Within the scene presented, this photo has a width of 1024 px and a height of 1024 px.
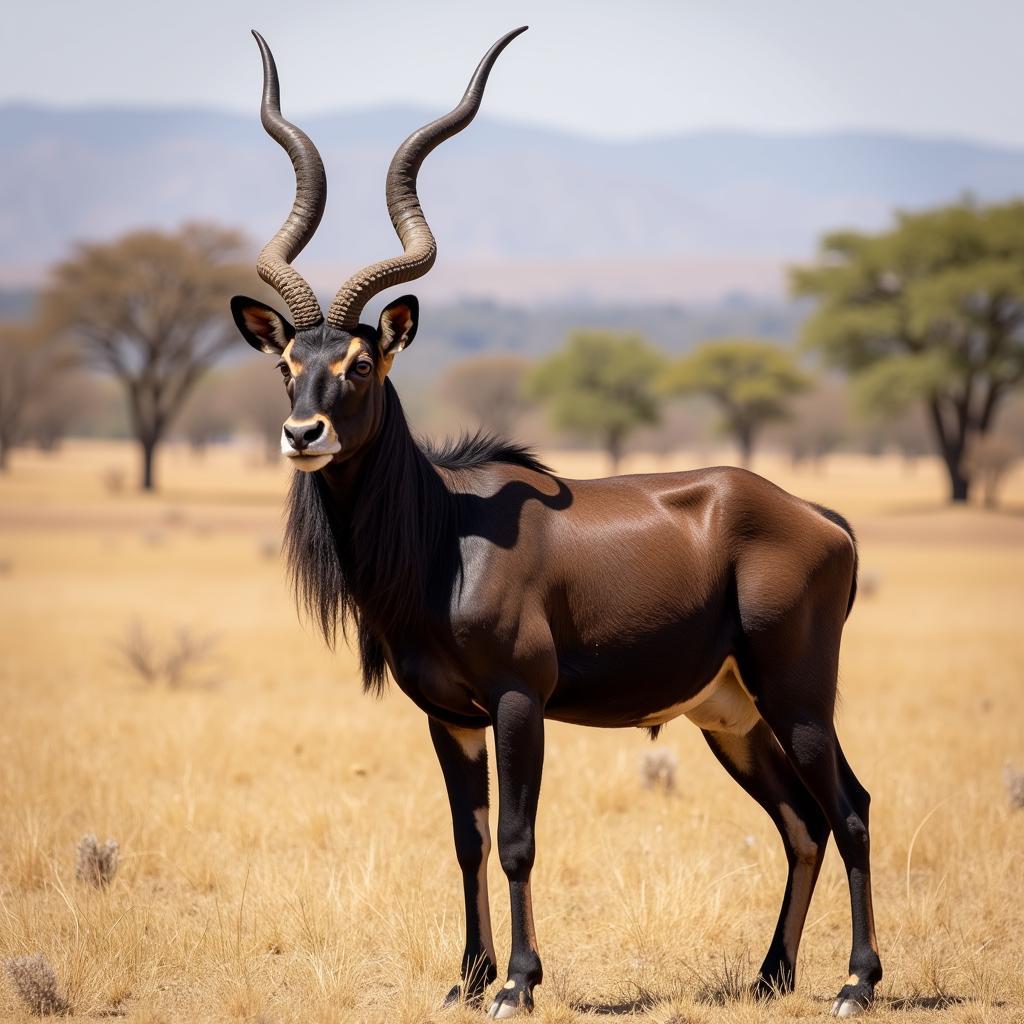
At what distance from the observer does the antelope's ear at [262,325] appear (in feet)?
19.3

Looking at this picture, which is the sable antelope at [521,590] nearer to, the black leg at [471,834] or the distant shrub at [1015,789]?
the black leg at [471,834]

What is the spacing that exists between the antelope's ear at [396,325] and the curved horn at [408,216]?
0.11 metres

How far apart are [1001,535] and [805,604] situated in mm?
45823

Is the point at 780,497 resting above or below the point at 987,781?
above

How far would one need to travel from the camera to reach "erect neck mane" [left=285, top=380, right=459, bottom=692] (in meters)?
5.89

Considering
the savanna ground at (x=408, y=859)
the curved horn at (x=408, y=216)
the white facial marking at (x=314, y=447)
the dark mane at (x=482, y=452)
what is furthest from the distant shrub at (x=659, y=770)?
the white facial marking at (x=314, y=447)

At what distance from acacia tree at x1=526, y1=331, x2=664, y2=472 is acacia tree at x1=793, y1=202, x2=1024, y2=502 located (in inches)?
1163

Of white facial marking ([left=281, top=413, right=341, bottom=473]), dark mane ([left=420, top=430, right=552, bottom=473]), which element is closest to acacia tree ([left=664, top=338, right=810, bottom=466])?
dark mane ([left=420, top=430, right=552, bottom=473])

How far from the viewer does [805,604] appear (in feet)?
20.5

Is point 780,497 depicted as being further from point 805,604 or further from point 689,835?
point 689,835

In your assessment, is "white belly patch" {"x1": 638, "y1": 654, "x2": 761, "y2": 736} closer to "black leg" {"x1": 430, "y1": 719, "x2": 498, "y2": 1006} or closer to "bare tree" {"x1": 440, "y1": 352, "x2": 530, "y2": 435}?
"black leg" {"x1": 430, "y1": 719, "x2": 498, "y2": 1006}

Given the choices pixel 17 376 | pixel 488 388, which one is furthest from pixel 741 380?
pixel 17 376

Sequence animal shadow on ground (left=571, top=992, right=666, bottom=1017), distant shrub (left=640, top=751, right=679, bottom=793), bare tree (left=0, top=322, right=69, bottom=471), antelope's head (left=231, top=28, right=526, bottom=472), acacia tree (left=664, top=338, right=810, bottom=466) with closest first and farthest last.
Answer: antelope's head (left=231, top=28, right=526, bottom=472) < animal shadow on ground (left=571, top=992, right=666, bottom=1017) < distant shrub (left=640, top=751, right=679, bottom=793) < bare tree (left=0, top=322, right=69, bottom=471) < acacia tree (left=664, top=338, right=810, bottom=466)

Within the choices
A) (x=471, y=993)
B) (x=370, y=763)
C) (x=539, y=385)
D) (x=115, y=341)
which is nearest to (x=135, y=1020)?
(x=471, y=993)
